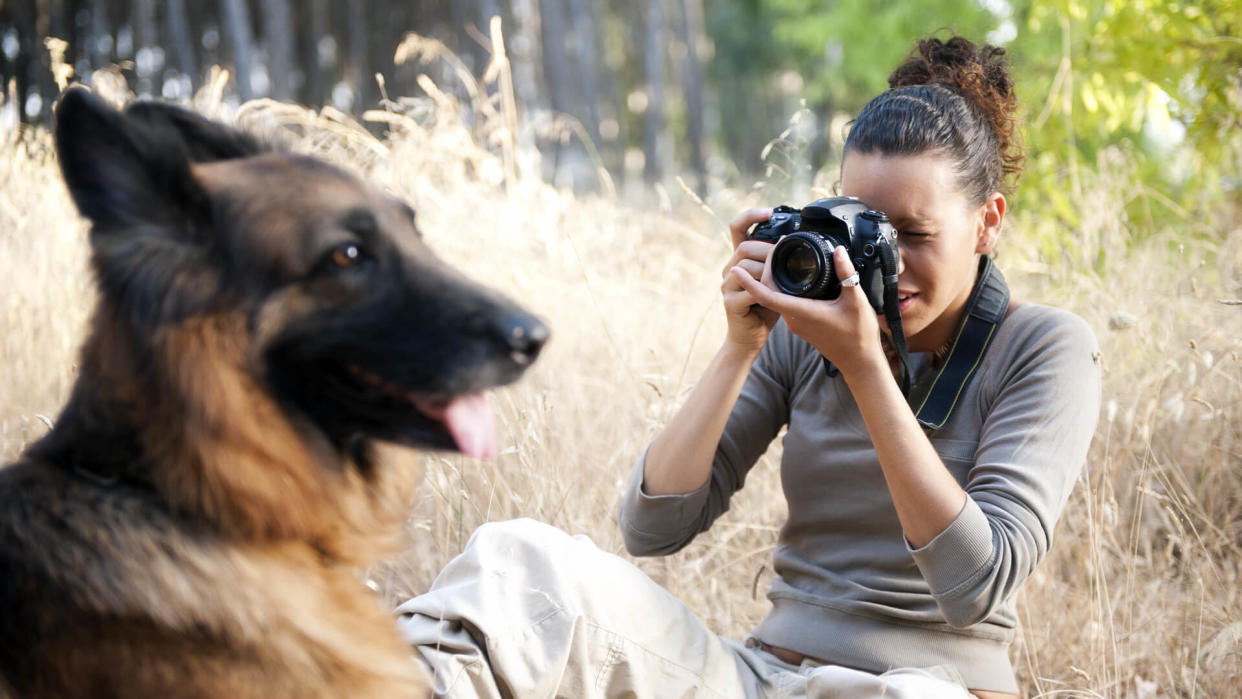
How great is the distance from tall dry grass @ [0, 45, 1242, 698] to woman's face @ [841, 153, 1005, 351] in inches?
38.8

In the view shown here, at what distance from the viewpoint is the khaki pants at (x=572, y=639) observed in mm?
1755

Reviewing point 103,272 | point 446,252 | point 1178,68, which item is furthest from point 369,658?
point 1178,68

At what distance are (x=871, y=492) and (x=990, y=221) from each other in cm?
68

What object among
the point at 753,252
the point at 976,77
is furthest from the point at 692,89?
the point at 753,252

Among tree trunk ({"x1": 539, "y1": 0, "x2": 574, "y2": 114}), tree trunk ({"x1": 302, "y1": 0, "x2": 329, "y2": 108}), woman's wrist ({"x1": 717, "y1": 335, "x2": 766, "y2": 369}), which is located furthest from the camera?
tree trunk ({"x1": 302, "y1": 0, "x2": 329, "y2": 108})

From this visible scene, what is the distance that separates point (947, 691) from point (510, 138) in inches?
133

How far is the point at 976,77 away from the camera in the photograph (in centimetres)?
221

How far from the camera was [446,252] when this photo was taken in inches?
171

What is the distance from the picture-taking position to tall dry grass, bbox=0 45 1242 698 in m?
2.72

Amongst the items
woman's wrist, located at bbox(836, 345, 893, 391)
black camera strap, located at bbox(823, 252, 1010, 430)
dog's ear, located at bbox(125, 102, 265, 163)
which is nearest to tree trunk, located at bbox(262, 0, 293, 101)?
dog's ear, located at bbox(125, 102, 265, 163)

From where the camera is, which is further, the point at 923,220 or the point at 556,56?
the point at 556,56

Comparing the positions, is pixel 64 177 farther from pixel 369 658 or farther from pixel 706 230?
pixel 706 230

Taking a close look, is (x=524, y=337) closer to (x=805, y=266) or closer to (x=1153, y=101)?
(x=805, y=266)

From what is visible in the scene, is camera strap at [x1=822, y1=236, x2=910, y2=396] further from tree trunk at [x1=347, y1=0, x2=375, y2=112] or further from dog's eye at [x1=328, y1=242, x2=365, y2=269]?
tree trunk at [x1=347, y1=0, x2=375, y2=112]
